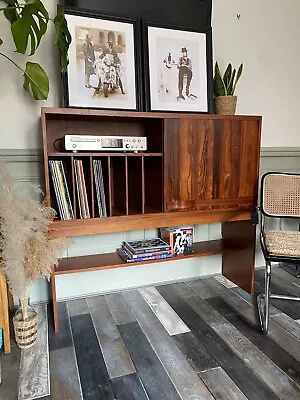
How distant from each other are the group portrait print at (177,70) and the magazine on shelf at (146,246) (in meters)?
0.90

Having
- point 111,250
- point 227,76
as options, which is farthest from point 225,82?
point 111,250

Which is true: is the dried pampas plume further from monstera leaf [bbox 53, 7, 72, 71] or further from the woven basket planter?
the woven basket planter

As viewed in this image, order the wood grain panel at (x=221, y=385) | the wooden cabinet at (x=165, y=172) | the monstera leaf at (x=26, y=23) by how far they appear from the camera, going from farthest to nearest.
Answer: the wooden cabinet at (x=165, y=172) → the monstera leaf at (x=26, y=23) → the wood grain panel at (x=221, y=385)

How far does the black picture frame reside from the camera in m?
1.88

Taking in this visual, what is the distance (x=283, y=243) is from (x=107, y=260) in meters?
1.10

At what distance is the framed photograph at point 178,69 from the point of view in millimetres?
2051

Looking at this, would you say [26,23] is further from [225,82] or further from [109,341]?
[109,341]

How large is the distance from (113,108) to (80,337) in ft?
4.44

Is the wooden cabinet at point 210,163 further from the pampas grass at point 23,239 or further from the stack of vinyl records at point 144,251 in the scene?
the pampas grass at point 23,239

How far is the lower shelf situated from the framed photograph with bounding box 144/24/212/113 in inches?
38.4

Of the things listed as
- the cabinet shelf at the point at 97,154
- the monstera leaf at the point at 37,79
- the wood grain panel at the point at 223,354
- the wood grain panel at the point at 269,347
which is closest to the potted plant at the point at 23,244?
the cabinet shelf at the point at 97,154

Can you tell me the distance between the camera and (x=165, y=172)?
1919 mm

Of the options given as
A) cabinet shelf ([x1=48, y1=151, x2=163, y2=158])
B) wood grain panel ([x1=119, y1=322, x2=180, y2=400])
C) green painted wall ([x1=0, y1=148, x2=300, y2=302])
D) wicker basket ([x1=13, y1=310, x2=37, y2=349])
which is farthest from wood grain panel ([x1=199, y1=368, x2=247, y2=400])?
cabinet shelf ([x1=48, y1=151, x2=163, y2=158])

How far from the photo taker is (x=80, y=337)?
1790mm
